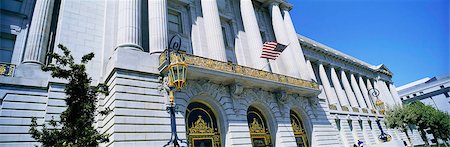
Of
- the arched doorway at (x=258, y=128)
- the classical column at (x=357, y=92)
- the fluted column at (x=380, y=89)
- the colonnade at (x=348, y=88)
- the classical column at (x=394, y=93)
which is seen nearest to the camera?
the arched doorway at (x=258, y=128)

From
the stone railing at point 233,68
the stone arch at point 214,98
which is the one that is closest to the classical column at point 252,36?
the stone railing at point 233,68

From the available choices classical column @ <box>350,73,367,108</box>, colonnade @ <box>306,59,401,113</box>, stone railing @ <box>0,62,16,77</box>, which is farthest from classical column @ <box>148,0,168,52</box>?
classical column @ <box>350,73,367,108</box>

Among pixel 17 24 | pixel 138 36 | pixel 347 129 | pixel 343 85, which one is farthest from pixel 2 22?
pixel 343 85

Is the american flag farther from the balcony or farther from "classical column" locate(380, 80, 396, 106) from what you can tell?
"classical column" locate(380, 80, 396, 106)

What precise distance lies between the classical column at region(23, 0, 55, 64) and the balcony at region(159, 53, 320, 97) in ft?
21.5

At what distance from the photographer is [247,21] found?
22500mm

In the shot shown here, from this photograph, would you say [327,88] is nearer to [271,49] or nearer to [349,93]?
[349,93]

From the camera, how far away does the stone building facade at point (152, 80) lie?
10.9m

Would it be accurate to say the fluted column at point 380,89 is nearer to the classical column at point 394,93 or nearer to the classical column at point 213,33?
the classical column at point 394,93

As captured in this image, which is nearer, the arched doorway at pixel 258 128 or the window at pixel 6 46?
the window at pixel 6 46

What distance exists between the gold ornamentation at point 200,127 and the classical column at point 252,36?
8637 mm

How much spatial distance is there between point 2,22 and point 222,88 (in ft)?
40.8

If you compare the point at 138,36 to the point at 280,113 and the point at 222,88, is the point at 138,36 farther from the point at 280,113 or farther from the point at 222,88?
the point at 280,113

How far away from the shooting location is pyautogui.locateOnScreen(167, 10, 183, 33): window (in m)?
18.6
